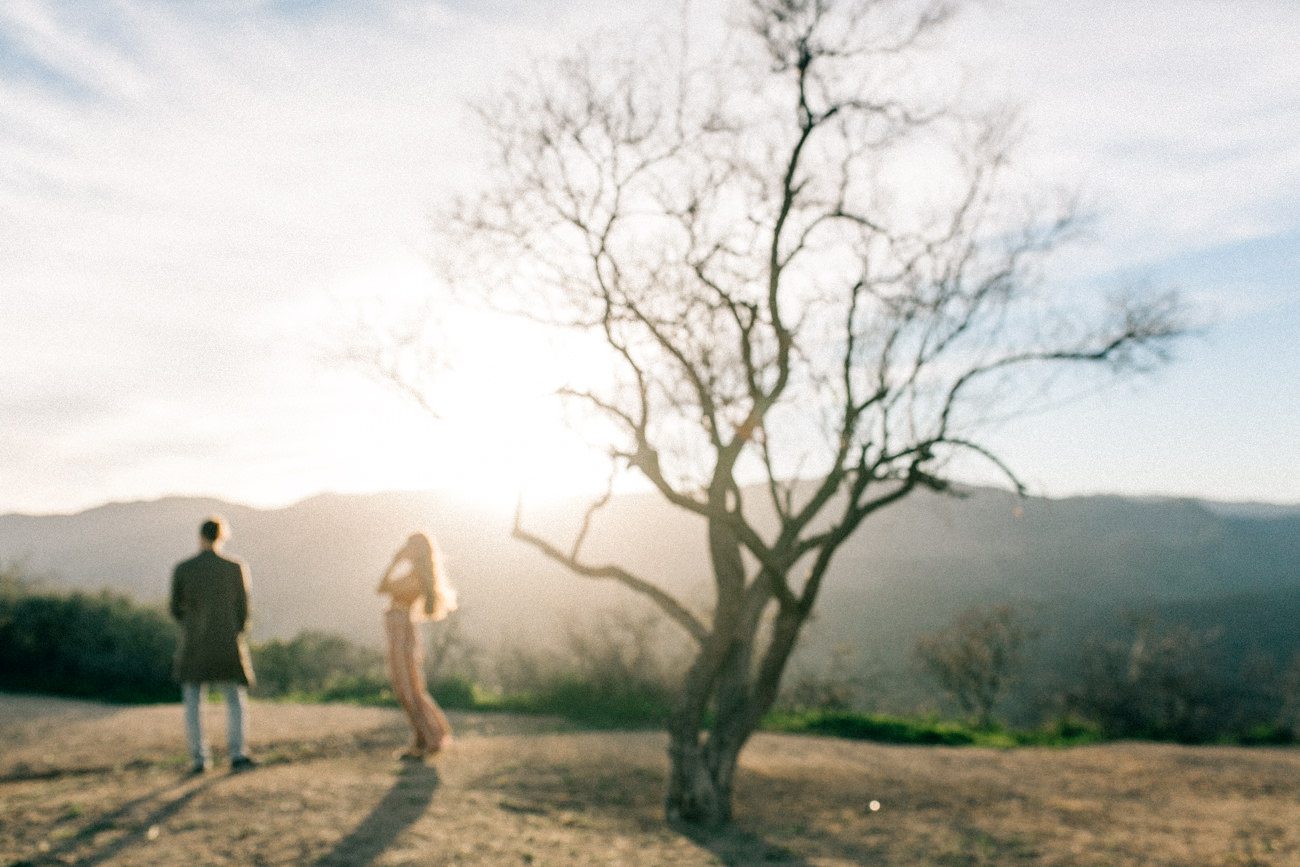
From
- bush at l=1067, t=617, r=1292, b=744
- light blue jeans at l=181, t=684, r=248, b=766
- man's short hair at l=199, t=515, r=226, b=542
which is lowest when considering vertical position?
bush at l=1067, t=617, r=1292, b=744

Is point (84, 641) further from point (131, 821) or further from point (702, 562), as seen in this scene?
point (702, 562)

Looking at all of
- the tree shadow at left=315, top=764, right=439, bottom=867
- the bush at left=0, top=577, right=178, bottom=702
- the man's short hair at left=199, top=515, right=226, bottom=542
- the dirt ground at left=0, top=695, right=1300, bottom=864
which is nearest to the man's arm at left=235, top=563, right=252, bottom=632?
the man's short hair at left=199, top=515, right=226, bottom=542

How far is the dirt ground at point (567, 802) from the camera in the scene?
5863 millimetres

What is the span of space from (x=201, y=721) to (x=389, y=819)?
2.32 meters

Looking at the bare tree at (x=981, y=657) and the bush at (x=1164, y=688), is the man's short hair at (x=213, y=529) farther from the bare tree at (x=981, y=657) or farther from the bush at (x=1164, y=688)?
the bare tree at (x=981, y=657)

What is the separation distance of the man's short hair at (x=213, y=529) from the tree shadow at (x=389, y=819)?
2.35m

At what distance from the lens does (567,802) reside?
739 centimetres

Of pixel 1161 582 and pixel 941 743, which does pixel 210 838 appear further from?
pixel 1161 582

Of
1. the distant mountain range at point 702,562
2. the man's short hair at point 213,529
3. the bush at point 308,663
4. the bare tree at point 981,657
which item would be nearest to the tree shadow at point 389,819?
the man's short hair at point 213,529

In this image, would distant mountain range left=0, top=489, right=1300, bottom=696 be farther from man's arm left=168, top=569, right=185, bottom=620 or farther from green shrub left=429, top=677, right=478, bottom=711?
man's arm left=168, top=569, right=185, bottom=620

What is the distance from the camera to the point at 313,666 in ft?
55.8

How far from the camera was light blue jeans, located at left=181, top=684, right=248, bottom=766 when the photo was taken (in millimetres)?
7484

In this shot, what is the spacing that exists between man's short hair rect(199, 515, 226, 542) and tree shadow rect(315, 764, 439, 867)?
2.35m

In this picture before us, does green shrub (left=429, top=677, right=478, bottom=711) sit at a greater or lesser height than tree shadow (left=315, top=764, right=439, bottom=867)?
greater
